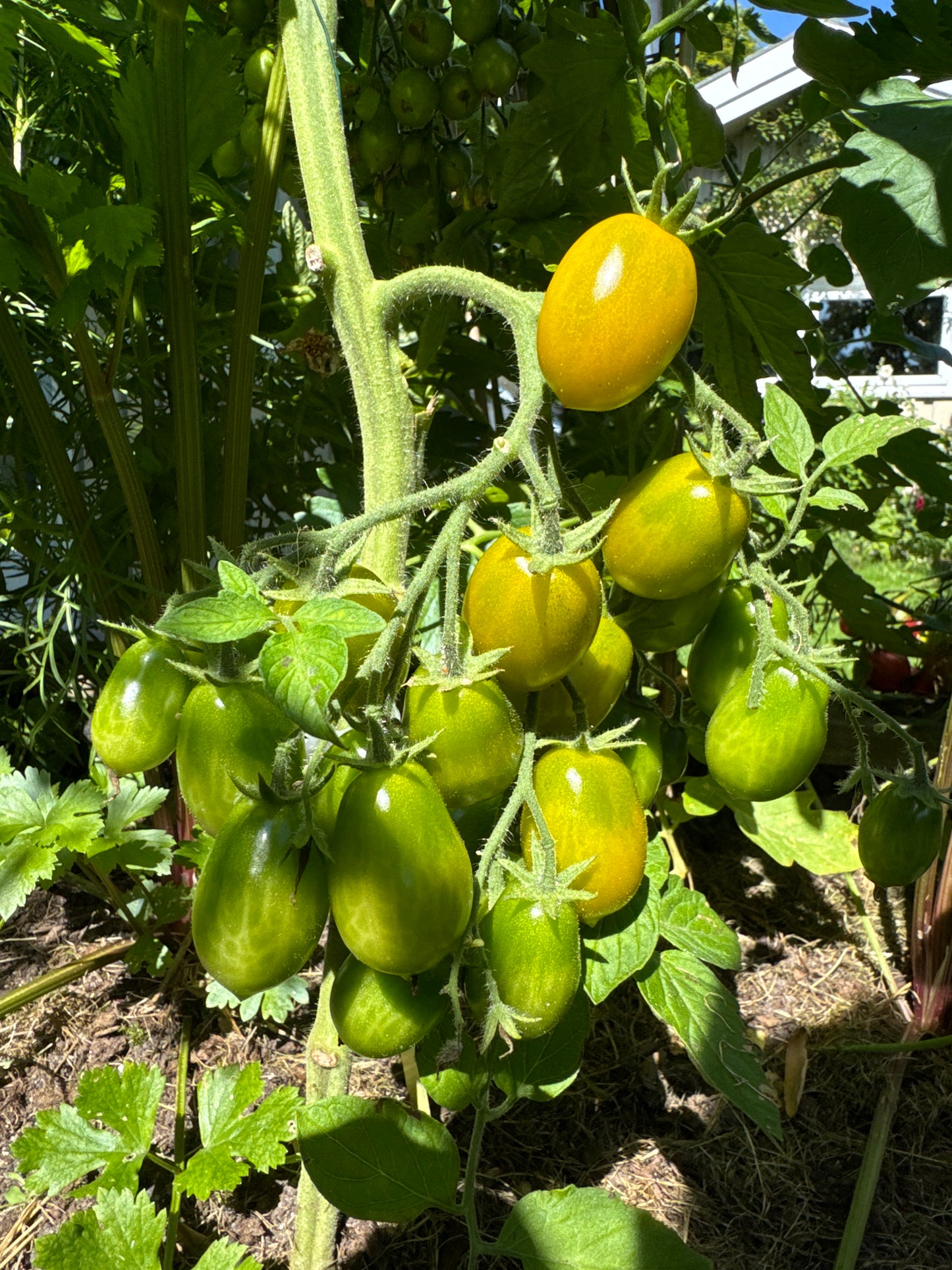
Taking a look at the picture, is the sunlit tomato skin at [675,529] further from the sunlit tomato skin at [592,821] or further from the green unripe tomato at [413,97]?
the green unripe tomato at [413,97]

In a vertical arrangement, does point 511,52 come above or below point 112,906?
above

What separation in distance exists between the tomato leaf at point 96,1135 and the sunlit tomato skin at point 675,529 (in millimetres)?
699

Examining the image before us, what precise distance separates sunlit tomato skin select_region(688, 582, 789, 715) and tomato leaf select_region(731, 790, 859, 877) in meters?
0.59

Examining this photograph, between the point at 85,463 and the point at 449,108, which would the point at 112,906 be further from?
the point at 449,108

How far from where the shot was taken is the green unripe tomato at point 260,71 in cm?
102

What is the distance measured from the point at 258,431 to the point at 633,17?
0.93 meters

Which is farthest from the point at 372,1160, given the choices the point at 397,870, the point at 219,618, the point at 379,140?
the point at 379,140

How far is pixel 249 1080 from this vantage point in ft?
3.03

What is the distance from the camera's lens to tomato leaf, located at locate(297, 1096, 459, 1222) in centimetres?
74

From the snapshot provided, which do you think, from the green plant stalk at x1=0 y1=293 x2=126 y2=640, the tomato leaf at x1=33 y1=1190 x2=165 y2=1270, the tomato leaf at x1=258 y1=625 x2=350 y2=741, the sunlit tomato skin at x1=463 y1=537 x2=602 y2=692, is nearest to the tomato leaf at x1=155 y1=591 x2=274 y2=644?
the tomato leaf at x1=258 y1=625 x2=350 y2=741

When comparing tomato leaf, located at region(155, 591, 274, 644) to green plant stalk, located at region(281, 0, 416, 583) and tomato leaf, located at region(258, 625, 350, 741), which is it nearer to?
tomato leaf, located at region(258, 625, 350, 741)

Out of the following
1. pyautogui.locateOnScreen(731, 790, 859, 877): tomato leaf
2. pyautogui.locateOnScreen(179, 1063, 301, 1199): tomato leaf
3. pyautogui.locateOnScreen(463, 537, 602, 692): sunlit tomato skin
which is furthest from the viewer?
pyautogui.locateOnScreen(731, 790, 859, 877): tomato leaf

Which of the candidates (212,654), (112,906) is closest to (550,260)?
(212,654)

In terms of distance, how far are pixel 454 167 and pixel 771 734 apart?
2.55ft
